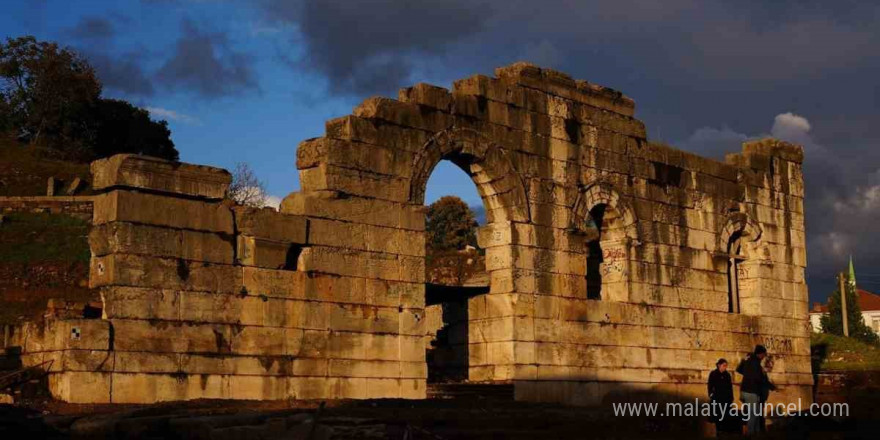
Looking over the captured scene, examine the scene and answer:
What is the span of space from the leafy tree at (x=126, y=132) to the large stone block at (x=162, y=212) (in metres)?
41.3

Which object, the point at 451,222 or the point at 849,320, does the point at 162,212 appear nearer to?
the point at 451,222

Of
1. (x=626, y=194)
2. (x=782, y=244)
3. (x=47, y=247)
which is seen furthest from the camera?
(x=47, y=247)

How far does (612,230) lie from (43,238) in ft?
83.1

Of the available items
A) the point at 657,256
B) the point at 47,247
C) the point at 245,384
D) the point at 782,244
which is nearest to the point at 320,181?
the point at 245,384

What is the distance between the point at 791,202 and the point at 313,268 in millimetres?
13048

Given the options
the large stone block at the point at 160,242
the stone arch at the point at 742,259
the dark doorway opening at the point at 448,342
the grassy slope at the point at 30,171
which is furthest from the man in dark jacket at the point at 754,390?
the grassy slope at the point at 30,171

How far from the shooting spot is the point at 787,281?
23922mm

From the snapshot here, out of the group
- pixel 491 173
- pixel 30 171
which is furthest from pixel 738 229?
pixel 30 171

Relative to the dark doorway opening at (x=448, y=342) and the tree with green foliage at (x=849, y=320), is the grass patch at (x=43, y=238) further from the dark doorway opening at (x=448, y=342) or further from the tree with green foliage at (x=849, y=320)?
the tree with green foliage at (x=849, y=320)

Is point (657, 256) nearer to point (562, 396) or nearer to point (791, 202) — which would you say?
point (562, 396)

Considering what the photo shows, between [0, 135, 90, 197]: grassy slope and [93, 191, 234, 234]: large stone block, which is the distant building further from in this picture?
[93, 191, 234, 234]: large stone block

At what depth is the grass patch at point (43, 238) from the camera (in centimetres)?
3741

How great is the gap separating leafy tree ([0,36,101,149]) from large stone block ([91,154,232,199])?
40.9 meters

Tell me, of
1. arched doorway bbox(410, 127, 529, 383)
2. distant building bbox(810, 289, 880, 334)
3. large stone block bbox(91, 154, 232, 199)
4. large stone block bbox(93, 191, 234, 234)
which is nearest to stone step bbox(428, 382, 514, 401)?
arched doorway bbox(410, 127, 529, 383)
